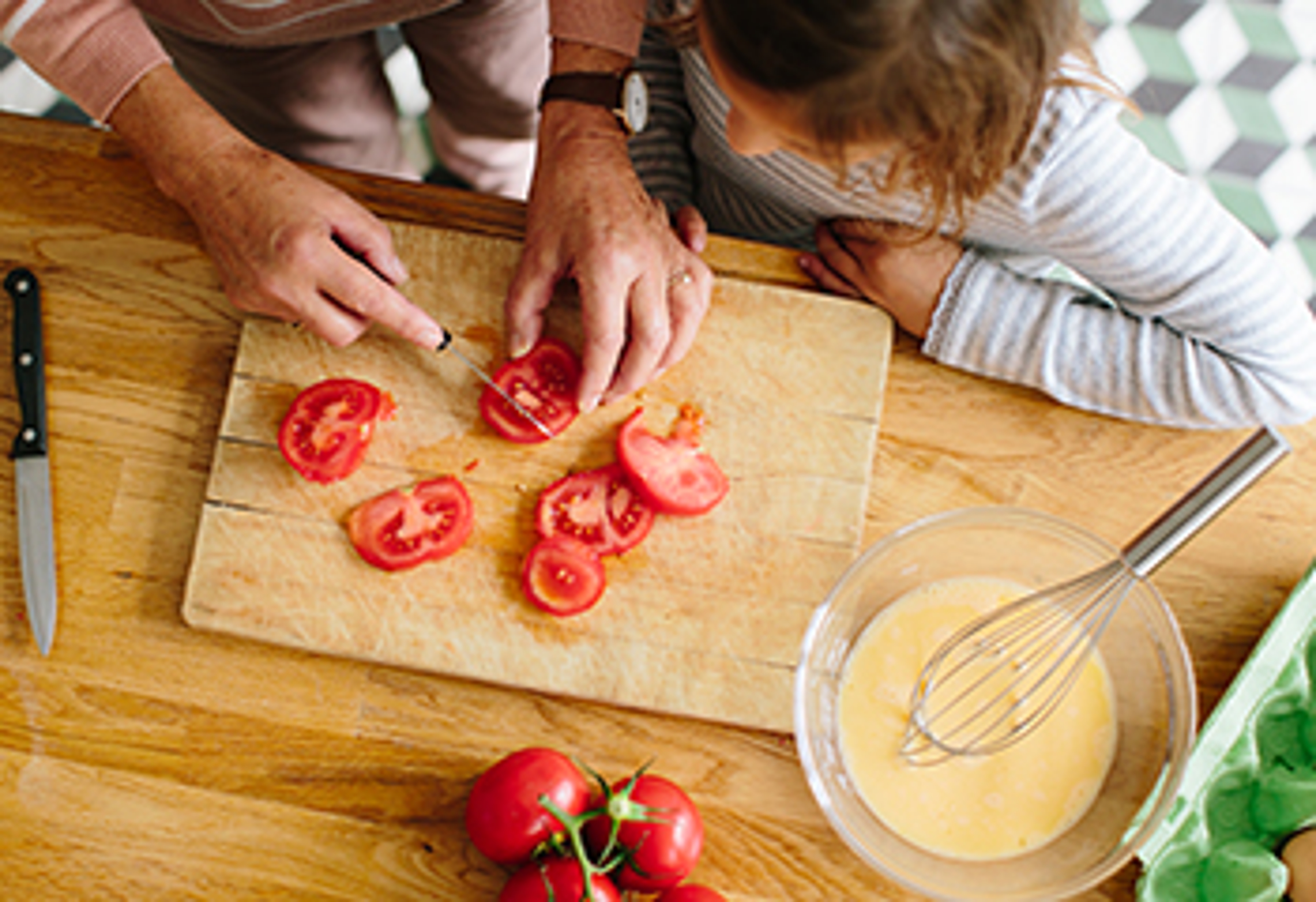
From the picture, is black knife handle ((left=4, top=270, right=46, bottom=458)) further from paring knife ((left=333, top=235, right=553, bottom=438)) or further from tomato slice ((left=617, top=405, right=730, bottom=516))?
tomato slice ((left=617, top=405, right=730, bottom=516))

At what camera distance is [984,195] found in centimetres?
91

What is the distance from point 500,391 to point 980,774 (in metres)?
0.66

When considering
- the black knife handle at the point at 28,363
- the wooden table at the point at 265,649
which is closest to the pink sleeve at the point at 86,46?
the wooden table at the point at 265,649

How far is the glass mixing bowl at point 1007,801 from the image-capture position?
3.12 feet

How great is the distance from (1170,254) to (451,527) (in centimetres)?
82

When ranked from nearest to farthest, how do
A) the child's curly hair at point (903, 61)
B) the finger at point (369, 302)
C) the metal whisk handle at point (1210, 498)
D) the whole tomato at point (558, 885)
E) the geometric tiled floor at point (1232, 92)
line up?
the child's curly hair at point (903, 61) < the metal whisk handle at point (1210, 498) < the whole tomato at point (558, 885) < the finger at point (369, 302) < the geometric tiled floor at point (1232, 92)

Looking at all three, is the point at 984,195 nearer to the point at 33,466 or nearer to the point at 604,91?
the point at 604,91

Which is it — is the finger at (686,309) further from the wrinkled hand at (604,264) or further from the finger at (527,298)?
the finger at (527,298)

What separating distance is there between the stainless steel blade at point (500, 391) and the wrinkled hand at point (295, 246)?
22 millimetres

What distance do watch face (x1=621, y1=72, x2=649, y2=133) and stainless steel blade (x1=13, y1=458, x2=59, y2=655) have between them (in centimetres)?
79

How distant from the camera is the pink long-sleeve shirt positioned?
3.31 feet

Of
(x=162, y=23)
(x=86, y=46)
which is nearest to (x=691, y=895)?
(x=86, y=46)

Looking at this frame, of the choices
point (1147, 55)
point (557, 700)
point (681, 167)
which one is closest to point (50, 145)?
point (681, 167)

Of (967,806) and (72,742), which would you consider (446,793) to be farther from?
(967,806)
